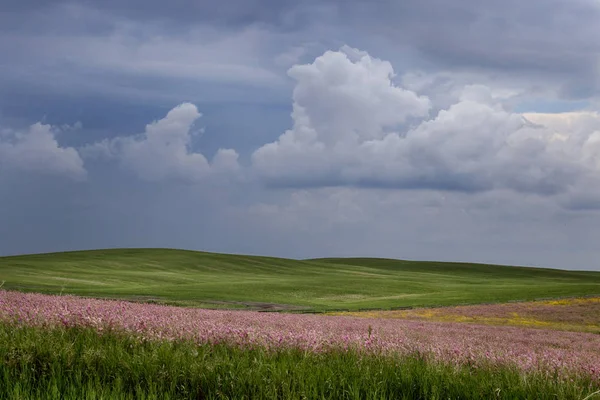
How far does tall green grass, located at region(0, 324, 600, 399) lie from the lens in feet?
19.1

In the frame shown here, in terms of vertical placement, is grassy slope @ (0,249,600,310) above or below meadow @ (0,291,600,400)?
below

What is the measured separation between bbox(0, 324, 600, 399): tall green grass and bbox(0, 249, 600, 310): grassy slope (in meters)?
16.8

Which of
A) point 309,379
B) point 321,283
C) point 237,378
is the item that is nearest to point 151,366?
point 237,378

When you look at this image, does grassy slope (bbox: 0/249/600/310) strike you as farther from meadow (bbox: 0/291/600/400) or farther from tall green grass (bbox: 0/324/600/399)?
tall green grass (bbox: 0/324/600/399)

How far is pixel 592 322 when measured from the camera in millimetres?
38906

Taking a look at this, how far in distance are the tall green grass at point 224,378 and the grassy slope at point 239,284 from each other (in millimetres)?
16833

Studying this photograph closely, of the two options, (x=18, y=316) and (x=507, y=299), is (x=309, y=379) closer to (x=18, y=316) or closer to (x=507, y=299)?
(x=18, y=316)

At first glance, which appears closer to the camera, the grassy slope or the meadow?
the meadow

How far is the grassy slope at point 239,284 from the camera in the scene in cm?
5022

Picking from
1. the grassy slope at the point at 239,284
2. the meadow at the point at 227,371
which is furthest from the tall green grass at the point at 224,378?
the grassy slope at the point at 239,284

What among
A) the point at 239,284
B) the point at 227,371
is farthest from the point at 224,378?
the point at 239,284

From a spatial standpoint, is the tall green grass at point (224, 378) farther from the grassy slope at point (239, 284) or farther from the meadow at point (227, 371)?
the grassy slope at point (239, 284)

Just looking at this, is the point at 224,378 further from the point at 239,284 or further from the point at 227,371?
the point at 239,284

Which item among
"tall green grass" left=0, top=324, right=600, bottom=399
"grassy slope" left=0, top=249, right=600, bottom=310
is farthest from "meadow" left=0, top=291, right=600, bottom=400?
"grassy slope" left=0, top=249, right=600, bottom=310
